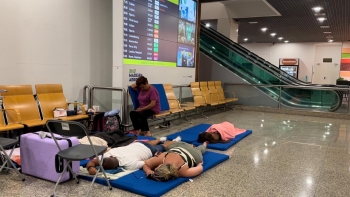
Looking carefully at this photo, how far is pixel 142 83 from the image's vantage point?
17.9 ft

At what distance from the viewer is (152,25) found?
6.62m

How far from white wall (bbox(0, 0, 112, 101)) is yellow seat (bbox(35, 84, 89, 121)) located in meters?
0.25

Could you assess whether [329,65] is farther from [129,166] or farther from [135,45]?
[129,166]

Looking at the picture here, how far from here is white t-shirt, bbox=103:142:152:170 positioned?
135 inches

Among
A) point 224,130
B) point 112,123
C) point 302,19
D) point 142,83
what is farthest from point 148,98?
point 302,19

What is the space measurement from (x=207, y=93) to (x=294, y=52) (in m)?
13.8

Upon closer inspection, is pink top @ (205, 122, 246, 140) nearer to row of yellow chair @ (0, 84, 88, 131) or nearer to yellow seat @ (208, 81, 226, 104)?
row of yellow chair @ (0, 84, 88, 131)

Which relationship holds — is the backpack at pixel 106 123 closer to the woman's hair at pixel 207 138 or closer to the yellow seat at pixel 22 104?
the yellow seat at pixel 22 104

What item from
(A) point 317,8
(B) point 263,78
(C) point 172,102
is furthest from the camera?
(B) point 263,78

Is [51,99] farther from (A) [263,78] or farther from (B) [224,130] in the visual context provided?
(A) [263,78]

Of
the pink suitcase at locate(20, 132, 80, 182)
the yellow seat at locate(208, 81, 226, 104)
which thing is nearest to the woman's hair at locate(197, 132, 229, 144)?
the pink suitcase at locate(20, 132, 80, 182)

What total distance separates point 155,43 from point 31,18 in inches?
105

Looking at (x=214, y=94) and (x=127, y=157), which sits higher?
(x=214, y=94)

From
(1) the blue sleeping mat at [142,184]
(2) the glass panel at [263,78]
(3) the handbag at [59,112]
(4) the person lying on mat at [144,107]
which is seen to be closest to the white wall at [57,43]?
(3) the handbag at [59,112]
